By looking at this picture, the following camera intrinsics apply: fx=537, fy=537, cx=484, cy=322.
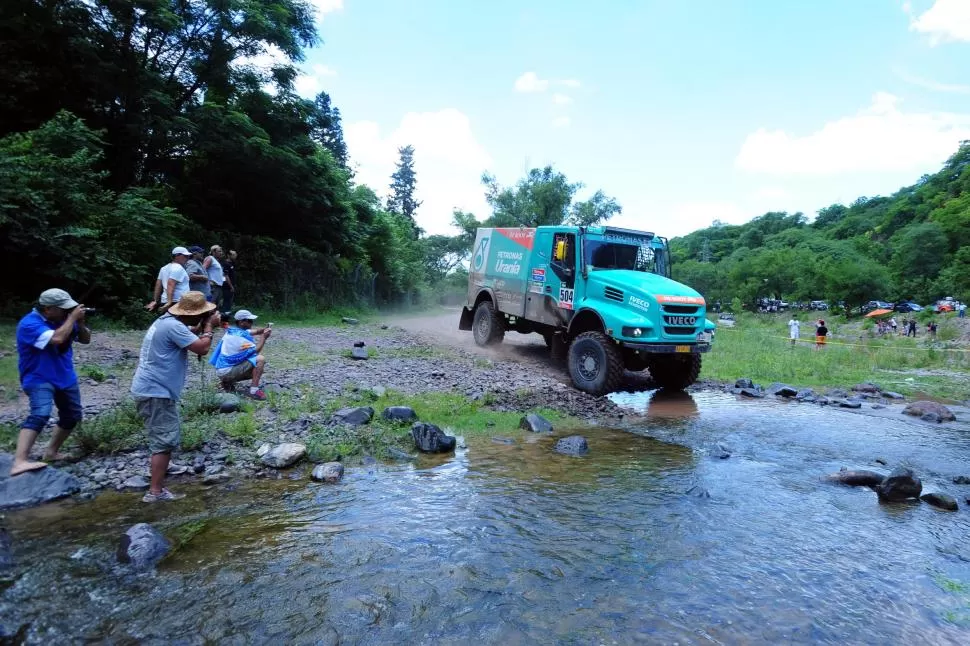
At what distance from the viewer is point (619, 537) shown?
13.6 feet

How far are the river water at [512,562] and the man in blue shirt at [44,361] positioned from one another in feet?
2.43

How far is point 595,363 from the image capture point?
9.67 m

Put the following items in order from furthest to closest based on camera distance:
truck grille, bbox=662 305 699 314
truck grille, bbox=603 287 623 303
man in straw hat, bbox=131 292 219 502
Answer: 1. truck grille, bbox=603 287 623 303
2. truck grille, bbox=662 305 699 314
3. man in straw hat, bbox=131 292 219 502

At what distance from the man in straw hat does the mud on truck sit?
671 centimetres

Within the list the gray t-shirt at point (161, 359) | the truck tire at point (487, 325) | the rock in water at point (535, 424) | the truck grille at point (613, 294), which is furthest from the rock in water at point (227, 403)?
the truck tire at point (487, 325)

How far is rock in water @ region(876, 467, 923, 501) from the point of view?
5168 mm

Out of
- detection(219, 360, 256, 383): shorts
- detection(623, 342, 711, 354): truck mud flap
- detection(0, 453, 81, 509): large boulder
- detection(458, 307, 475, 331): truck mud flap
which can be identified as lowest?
detection(0, 453, 81, 509): large boulder

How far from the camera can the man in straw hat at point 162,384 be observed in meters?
4.34

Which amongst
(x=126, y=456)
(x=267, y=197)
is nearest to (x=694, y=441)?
(x=126, y=456)

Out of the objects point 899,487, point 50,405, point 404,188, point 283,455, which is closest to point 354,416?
point 283,455

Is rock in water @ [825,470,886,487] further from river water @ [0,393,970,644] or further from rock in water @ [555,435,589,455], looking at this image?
rock in water @ [555,435,589,455]

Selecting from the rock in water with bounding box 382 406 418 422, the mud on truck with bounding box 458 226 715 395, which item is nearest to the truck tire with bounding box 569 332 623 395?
the mud on truck with bounding box 458 226 715 395

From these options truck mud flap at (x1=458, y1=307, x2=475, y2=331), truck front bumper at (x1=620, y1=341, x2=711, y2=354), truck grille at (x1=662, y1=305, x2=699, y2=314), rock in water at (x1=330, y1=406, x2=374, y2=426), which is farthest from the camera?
truck mud flap at (x1=458, y1=307, x2=475, y2=331)

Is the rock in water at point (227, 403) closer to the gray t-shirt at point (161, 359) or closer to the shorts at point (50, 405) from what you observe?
the shorts at point (50, 405)
